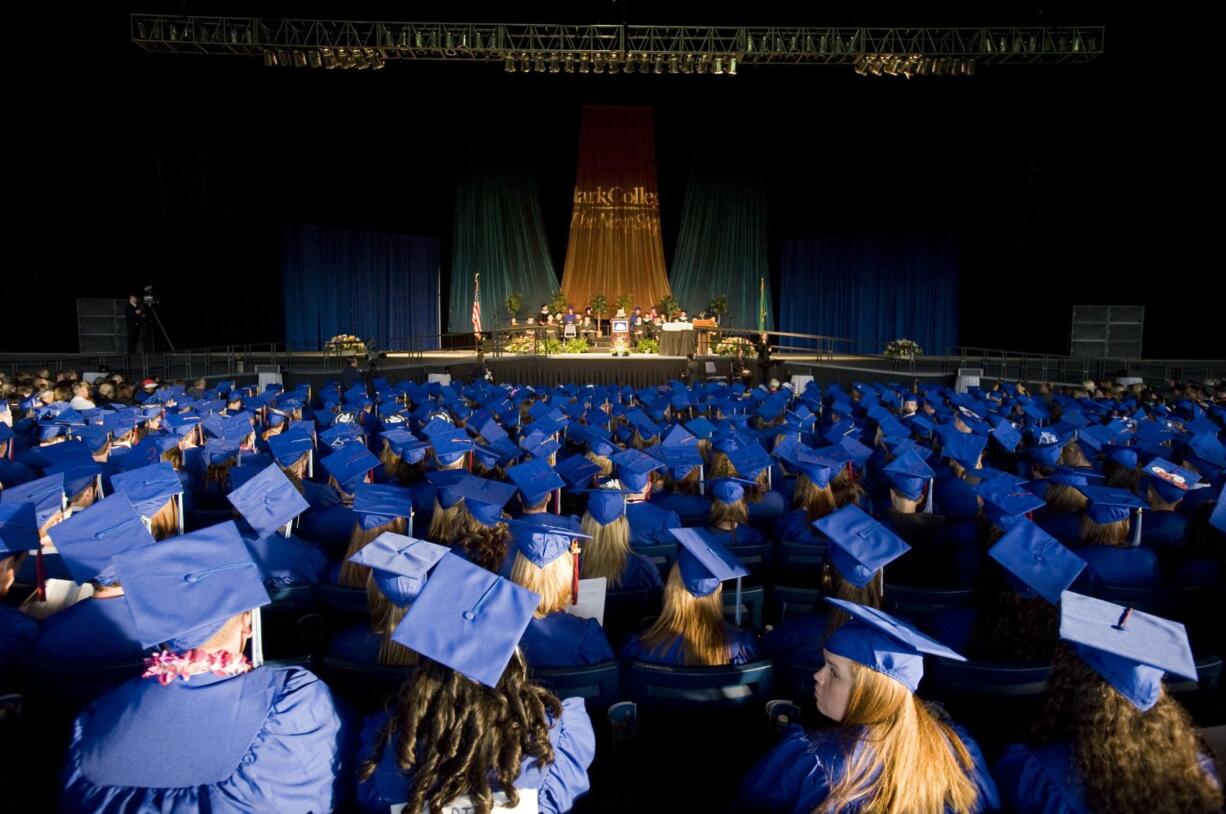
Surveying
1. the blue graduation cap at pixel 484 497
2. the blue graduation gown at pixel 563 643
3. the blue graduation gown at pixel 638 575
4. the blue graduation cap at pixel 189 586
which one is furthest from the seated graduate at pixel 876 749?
the blue graduation cap at pixel 484 497

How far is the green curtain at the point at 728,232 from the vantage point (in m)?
27.3

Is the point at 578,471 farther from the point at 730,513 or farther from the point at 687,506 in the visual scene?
the point at 730,513

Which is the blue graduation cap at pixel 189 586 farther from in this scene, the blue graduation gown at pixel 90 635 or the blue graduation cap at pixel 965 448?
the blue graduation cap at pixel 965 448

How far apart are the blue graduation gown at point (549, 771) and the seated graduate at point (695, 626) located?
31.5 inches

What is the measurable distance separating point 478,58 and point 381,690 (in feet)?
52.2

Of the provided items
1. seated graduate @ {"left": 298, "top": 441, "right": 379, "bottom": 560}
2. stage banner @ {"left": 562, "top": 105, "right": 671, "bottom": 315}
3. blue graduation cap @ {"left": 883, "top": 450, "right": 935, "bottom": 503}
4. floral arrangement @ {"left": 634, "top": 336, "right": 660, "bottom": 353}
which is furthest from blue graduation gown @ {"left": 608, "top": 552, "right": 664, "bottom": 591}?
stage banner @ {"left": 562, "top": 105, "right": 671, "bottom": 315}

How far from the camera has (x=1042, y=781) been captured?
1951mm

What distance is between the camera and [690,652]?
2916mm

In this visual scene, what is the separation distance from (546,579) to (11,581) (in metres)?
2.42

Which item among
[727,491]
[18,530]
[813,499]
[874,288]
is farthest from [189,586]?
[874,288]

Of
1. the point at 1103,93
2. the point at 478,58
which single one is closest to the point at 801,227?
the point at 1103,93

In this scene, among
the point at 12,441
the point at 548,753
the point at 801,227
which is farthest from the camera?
the point at 801,227

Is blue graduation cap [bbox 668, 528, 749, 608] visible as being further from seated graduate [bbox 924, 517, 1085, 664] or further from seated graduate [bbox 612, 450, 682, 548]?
seated graduate [bbox 612, 450, 682, 548]

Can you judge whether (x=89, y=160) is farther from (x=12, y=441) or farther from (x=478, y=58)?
(x=12, y=441)
